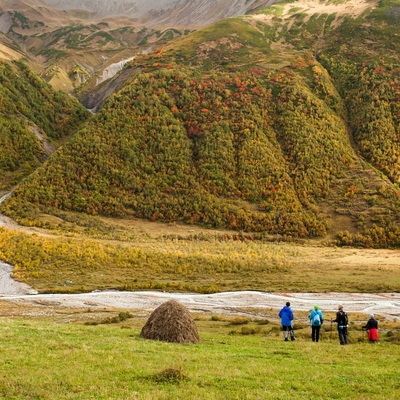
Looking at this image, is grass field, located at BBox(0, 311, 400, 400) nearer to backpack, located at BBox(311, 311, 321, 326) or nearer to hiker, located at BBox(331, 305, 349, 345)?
hiker, located at BBox(331, 305, 349, 345)

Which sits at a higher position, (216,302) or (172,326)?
(172,326)

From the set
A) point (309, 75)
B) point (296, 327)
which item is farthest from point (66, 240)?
point (309, 75)

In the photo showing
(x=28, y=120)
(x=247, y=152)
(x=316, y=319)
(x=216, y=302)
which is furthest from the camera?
(x=28, y=120)

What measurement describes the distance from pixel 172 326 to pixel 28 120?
15562 centimetres

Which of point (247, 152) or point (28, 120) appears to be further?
point (28, 120)

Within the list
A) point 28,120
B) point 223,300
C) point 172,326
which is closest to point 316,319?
point 172,326

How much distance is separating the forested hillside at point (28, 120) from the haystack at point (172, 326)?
113 m

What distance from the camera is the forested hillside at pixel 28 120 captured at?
140375mm

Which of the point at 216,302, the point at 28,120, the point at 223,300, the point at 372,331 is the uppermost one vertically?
the point at 28,120

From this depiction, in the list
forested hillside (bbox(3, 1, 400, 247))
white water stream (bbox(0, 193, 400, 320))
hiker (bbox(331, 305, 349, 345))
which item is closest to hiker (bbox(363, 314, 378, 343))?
hiker (bbox(331, 305, 349, 345))

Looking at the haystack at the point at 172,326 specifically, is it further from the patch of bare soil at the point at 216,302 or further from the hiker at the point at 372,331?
the patch of bare soil at the point at 216,302

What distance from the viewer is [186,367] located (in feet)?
60.4

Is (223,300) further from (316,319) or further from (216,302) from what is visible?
Result: (316,319)

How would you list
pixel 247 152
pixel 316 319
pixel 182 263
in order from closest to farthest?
pixel 316 319, pixel 182 263, pixel 247 152
